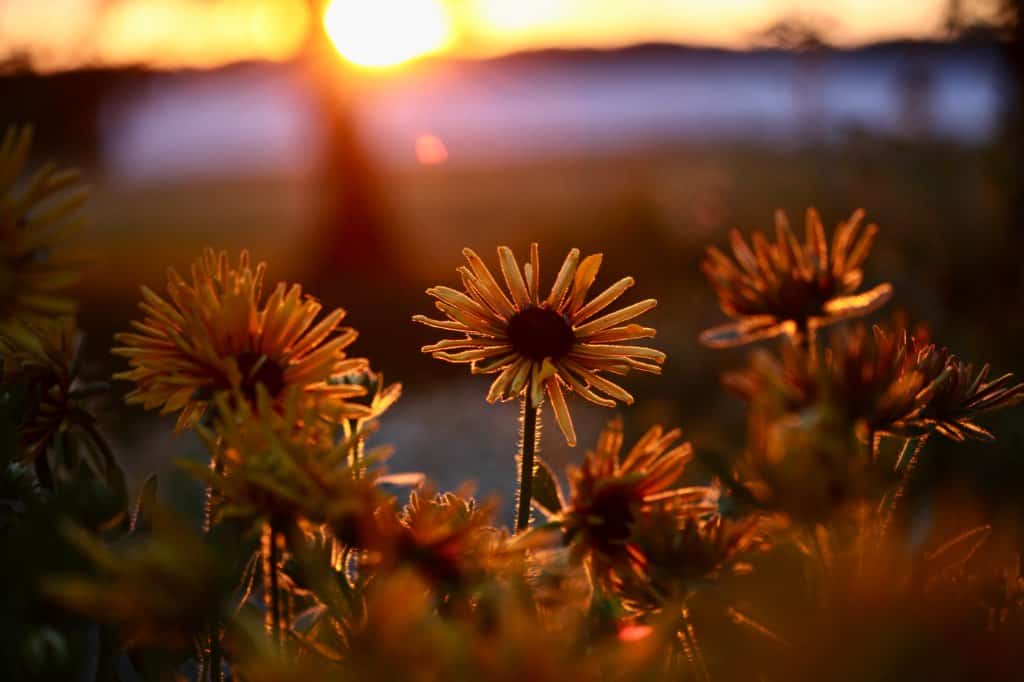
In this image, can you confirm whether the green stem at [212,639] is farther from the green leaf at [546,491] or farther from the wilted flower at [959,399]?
the wilted flower at [959,399]

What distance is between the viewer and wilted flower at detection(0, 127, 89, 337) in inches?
25.7

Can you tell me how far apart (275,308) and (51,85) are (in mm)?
5750

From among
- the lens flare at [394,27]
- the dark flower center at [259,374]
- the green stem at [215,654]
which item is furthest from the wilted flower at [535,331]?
the lens flare at [394,27]

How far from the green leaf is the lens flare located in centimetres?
461

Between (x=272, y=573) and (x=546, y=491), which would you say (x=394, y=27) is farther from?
(x=272, y=573)

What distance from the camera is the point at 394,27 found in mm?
5047

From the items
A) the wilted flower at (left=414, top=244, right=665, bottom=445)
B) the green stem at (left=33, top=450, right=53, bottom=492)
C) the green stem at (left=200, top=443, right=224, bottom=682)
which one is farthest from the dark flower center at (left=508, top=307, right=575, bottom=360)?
the green stem at (left=33, top=450, right=53, bottom=492)

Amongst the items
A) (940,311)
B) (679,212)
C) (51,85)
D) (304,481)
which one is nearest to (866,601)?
(304,481)

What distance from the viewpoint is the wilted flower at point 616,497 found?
0.65 m

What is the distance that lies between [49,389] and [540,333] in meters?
0.35

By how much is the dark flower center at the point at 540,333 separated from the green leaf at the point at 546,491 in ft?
0.26

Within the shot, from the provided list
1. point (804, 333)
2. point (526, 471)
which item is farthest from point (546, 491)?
point (804, 333)

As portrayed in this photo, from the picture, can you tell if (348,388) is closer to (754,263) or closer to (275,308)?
(275,308)

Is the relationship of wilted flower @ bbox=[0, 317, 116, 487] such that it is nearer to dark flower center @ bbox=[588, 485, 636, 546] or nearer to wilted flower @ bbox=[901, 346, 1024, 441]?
dark flower center @ bbox=[588, 485, 636, 546]
